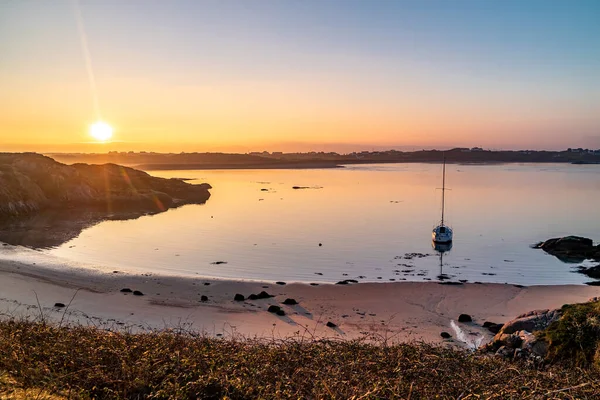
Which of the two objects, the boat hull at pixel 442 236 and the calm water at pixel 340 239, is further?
the boat hull at pixel 442 236

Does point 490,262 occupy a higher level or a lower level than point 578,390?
lower

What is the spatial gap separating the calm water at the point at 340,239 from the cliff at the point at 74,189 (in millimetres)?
6215

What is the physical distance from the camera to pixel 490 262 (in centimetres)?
3316

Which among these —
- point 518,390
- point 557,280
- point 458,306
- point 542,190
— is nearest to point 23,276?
point 458,306

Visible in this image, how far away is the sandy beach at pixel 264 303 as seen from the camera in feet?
57.7

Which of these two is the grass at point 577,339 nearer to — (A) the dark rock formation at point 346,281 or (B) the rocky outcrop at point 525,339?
(B) the rocky outcrop at point 525,339

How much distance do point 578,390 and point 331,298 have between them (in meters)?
16.7

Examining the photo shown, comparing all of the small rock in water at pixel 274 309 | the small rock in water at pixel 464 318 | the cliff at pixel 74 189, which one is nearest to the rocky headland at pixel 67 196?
the cliff at pixel 74 189

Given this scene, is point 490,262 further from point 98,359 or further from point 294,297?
point 98,359

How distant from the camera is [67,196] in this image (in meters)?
60.0

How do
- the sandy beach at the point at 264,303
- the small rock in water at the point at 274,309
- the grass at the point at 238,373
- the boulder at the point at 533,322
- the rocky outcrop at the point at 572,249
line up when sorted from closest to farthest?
the grass at the point at 238,373 → the boulder at the point at 533,322 → the sandy beach at the point at 264,303 → the small rock in water at the point at 274,309 → the rocky outcrop at the point at 572,249

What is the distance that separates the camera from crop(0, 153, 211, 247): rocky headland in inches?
1769

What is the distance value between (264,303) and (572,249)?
28.4m

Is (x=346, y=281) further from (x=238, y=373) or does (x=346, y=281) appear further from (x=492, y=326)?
(x=238, y=373)
